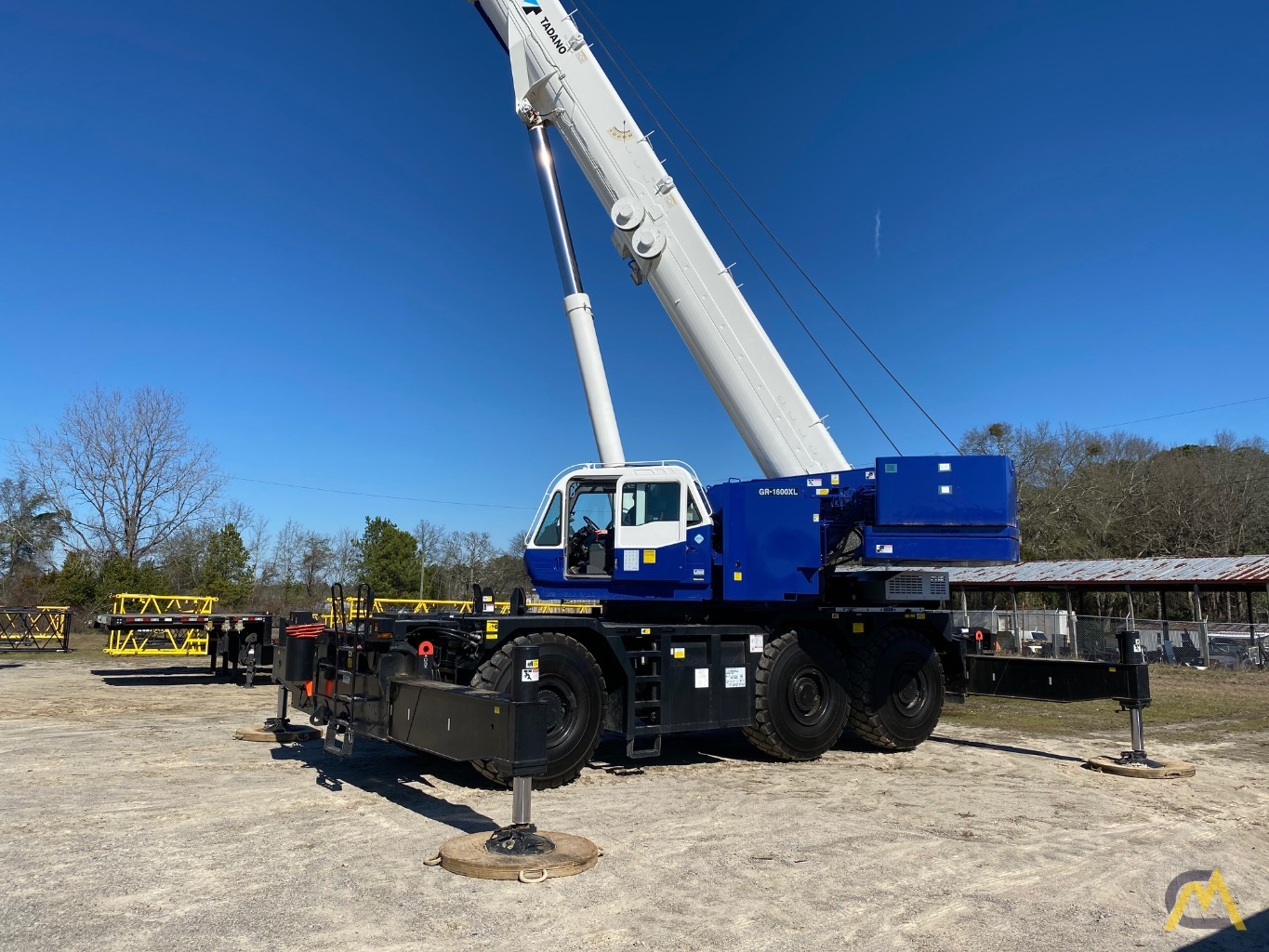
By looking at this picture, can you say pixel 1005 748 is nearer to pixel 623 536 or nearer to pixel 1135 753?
pixel 1135 753

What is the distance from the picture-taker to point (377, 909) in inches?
186

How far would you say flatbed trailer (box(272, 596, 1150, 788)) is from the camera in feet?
23.1

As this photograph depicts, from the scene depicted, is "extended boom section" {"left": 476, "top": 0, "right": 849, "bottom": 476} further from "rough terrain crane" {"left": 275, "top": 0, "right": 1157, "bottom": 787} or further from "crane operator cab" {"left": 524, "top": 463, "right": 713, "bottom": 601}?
"crane operator cab" {"left": 524, "top": 463, "right": 713, "bottom": 601}

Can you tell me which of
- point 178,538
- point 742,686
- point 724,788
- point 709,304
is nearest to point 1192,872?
point 724,788

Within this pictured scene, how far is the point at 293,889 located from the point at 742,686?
556 centimetres

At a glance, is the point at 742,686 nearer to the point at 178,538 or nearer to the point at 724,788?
the point at 724,788

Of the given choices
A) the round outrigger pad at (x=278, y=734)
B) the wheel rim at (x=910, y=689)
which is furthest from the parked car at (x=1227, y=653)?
the round outrigger pad at (x=278, y=734)

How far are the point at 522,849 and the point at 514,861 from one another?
166mm

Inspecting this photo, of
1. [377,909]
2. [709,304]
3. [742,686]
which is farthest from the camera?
[709,304]

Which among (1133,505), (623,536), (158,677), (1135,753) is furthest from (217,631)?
(1133,505)

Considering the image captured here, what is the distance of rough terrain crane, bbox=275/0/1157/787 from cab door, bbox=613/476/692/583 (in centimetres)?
2

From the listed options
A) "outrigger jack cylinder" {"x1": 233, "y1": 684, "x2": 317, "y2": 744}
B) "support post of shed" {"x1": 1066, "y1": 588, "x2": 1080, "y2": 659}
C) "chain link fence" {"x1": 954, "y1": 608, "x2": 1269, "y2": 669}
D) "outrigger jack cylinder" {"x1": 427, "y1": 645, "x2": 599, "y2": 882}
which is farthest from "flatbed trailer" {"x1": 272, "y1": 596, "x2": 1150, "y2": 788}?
"support post of shed" {"x1": 1066, "y1": 588, "x2": 1080, "y2": 659}

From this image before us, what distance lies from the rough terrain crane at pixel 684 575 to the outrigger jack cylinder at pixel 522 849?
1.61 ft

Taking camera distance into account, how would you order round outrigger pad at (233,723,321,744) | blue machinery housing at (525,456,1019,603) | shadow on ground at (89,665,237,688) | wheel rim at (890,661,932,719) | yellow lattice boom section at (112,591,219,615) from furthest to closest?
1. yellow lattice boom section at (112,591,219,615)
2. shadow on ground at (89,665,237,688)
3. wheel rim at (890,661,932,719)
4. round outrigger pad at (233,723,321,744)
5. blue machinery housing at (525,456,1019,603)
